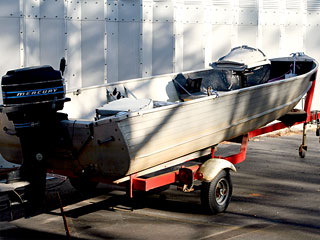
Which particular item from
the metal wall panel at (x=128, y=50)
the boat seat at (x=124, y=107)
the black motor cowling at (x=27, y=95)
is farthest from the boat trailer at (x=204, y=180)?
the metal wall panel at (x=128, y=50)

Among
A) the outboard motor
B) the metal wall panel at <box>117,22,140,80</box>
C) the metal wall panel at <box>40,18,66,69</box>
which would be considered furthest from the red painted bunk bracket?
the metal wall panel at <box>117,22,140,80</box>

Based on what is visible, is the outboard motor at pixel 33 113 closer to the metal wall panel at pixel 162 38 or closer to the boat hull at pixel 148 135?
the boat hull at pixel 148 135

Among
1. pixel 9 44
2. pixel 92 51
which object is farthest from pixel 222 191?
pixel 92 51

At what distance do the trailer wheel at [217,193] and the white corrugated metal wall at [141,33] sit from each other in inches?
171

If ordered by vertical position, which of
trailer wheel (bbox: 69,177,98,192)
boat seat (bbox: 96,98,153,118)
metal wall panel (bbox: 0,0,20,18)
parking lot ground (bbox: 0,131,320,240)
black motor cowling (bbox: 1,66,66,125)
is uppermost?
metal wall panel (bbox: 0,0,20,18)

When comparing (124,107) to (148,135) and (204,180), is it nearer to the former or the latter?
(148,135)

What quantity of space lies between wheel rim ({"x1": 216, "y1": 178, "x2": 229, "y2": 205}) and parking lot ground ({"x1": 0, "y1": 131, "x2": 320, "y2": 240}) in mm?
184

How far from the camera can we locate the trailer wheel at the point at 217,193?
749cm

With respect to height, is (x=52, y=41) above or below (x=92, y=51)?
above

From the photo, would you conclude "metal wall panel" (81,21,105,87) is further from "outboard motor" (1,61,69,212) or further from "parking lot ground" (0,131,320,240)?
"outboard motor" (1,61,69,212)

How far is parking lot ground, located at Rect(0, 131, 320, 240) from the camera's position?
6852 millimetres

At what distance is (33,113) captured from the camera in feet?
21.4

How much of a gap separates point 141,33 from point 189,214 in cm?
537

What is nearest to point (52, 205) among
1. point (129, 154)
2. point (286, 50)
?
point (129, 154)
